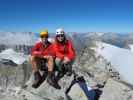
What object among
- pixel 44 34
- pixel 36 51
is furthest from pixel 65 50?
pixel 36 51

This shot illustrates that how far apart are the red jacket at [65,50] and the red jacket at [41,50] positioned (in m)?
0.34

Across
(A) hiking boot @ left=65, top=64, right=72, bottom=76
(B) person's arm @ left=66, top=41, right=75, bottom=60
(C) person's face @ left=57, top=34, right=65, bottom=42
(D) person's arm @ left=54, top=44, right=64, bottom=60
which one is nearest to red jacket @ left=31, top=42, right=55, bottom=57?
(D) person's arm @ left=54, top=44, right=64, bottom=60

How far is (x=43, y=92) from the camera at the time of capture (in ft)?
63.6

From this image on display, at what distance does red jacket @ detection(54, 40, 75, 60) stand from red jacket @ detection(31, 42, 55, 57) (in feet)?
1.11

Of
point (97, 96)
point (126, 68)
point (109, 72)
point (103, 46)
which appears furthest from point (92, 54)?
point (97, 96)

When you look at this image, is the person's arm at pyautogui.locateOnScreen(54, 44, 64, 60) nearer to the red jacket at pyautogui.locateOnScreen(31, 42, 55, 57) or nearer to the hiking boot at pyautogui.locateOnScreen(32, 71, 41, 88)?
the red jacket at pyautogui.locateOnScreen(31, 42, 55, 57)

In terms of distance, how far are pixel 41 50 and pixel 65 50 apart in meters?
1.58

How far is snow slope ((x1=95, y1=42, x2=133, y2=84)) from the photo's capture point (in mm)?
34956

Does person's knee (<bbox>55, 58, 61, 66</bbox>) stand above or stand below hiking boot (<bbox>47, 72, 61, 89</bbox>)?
above

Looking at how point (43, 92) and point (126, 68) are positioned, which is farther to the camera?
point (126, 68)

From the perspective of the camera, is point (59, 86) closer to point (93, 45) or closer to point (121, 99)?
point (121, 99)

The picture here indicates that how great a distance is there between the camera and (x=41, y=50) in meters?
18.4

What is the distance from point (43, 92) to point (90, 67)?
73.1 ft

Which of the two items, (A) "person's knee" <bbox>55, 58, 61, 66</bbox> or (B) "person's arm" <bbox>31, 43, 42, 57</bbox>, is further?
(B) "person's arm" <bbox>31, 43, 42, 57</bbox>
